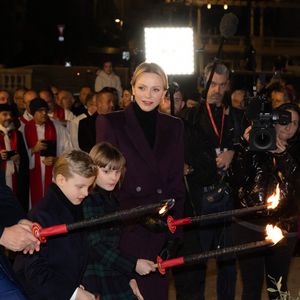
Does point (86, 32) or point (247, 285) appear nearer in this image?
point (247, 285)

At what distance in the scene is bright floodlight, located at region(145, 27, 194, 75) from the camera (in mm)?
11508

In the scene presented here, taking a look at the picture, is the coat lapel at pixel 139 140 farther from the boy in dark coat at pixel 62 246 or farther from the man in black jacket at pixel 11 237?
the man in black jacket at pixel 11 237

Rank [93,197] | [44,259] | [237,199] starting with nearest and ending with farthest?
[44,259] < [93,197] < [237,199]

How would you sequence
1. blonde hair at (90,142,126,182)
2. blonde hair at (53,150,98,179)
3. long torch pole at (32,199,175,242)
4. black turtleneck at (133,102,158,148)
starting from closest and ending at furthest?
long torch pole at (32,199,175,242) → blonde hair at (53,150,98,179) → blonde hair at (90,142,126,182) → black turtleneck at (133,102,158,148)

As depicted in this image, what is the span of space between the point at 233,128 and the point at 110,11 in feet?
157

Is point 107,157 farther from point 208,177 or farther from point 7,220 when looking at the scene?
point 208,177

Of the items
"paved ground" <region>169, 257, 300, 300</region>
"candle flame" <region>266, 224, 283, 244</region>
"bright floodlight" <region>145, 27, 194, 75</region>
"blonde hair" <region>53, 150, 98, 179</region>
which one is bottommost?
"paved ground" <region>169, 257, 300, 300</region>

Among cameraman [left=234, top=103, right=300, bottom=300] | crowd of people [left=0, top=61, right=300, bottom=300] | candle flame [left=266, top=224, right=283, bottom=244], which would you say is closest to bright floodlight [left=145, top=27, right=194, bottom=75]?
crowd of people [left=0, top=61, right=300, bottom=300]

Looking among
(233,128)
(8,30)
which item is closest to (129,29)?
(8,30)

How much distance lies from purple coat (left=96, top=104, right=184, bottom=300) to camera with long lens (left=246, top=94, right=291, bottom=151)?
1.93 ft

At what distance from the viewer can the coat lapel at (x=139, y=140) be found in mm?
5902

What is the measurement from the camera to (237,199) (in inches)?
268

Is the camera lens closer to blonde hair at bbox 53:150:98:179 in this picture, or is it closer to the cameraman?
the cameraman

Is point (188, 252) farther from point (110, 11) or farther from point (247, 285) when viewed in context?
point (110, 11)
